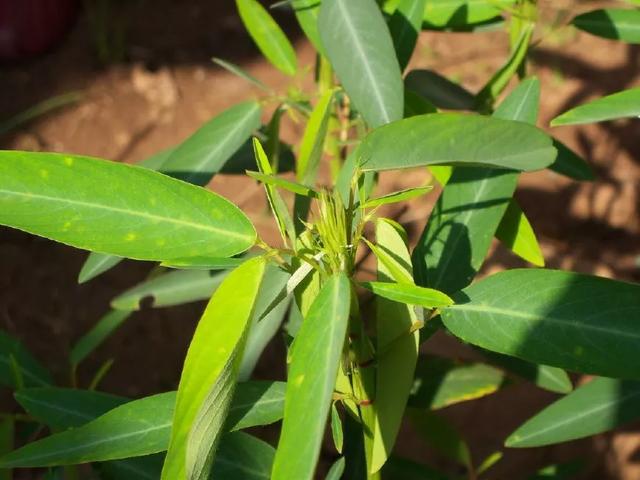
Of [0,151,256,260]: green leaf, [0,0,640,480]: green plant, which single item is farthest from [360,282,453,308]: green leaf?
[0,151,256,260]: green leaf

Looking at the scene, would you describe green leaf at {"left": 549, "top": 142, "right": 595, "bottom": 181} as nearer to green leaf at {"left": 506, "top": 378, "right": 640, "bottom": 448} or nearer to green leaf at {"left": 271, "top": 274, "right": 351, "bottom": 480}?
green leaf at {"left": 506, "top": 378, "right": 640, "bottom": 448}

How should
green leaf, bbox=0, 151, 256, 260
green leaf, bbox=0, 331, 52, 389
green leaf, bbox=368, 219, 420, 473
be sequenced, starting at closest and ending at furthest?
green leaf, bbox=0, 151, 256, 260 → green leaf, bbox=368, 219, 420, 473 → green leaf, bbox=0, 331, 52, 389

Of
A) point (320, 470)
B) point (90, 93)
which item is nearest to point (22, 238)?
point (90, 93)

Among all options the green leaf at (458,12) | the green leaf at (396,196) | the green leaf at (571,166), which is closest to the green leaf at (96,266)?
the green leaf at (396,196)

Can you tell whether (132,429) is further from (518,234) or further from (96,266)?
(518,234)

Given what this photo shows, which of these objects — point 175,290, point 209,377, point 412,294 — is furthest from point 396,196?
point 175,290

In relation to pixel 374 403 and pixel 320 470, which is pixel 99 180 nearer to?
pixel 374 403
